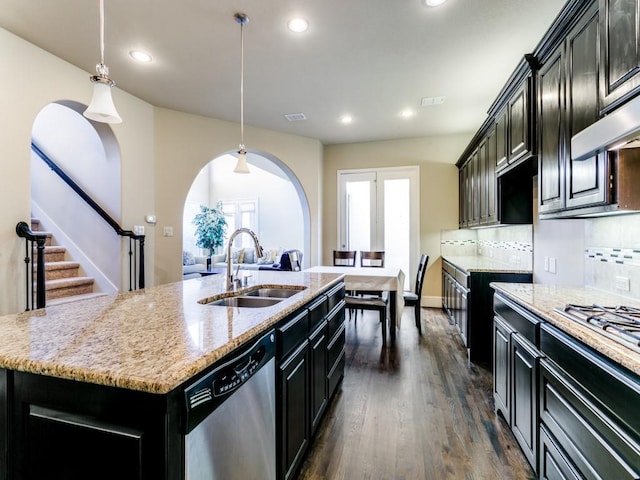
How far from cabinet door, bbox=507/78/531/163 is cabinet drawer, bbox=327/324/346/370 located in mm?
2002

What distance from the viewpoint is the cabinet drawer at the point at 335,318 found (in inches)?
88.2

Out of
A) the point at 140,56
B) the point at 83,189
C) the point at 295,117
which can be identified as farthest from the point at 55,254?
the point at 295,117

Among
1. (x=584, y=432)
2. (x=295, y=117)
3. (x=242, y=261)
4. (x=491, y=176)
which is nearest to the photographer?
(x=584, y=432)

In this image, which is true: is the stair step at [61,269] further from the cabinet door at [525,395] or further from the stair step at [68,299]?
the cabinet door at [525,395]

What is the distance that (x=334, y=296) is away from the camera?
94.6 inches

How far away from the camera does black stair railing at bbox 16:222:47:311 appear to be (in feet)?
8.61

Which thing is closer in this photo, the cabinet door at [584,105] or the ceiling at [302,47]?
the cabinet door at [584,105]

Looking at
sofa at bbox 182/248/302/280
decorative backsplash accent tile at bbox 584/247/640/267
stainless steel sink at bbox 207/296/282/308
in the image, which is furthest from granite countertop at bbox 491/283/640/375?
sofa at bbox 182/248/302/280

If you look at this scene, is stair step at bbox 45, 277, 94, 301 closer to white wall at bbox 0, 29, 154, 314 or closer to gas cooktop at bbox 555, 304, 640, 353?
white wall at bbox 0, 29, 154, 314

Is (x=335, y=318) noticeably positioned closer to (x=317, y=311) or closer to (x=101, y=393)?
(x=317, y=311)

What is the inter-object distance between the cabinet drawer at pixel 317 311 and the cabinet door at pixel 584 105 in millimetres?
1529

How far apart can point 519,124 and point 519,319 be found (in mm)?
1585

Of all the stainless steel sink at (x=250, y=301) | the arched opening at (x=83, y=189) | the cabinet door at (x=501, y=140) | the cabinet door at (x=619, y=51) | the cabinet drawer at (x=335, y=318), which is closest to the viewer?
the cabinet door at (x=619, y=51)

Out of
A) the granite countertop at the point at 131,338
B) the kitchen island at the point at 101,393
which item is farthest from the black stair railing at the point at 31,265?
the kitchen island at the point at 101,393
